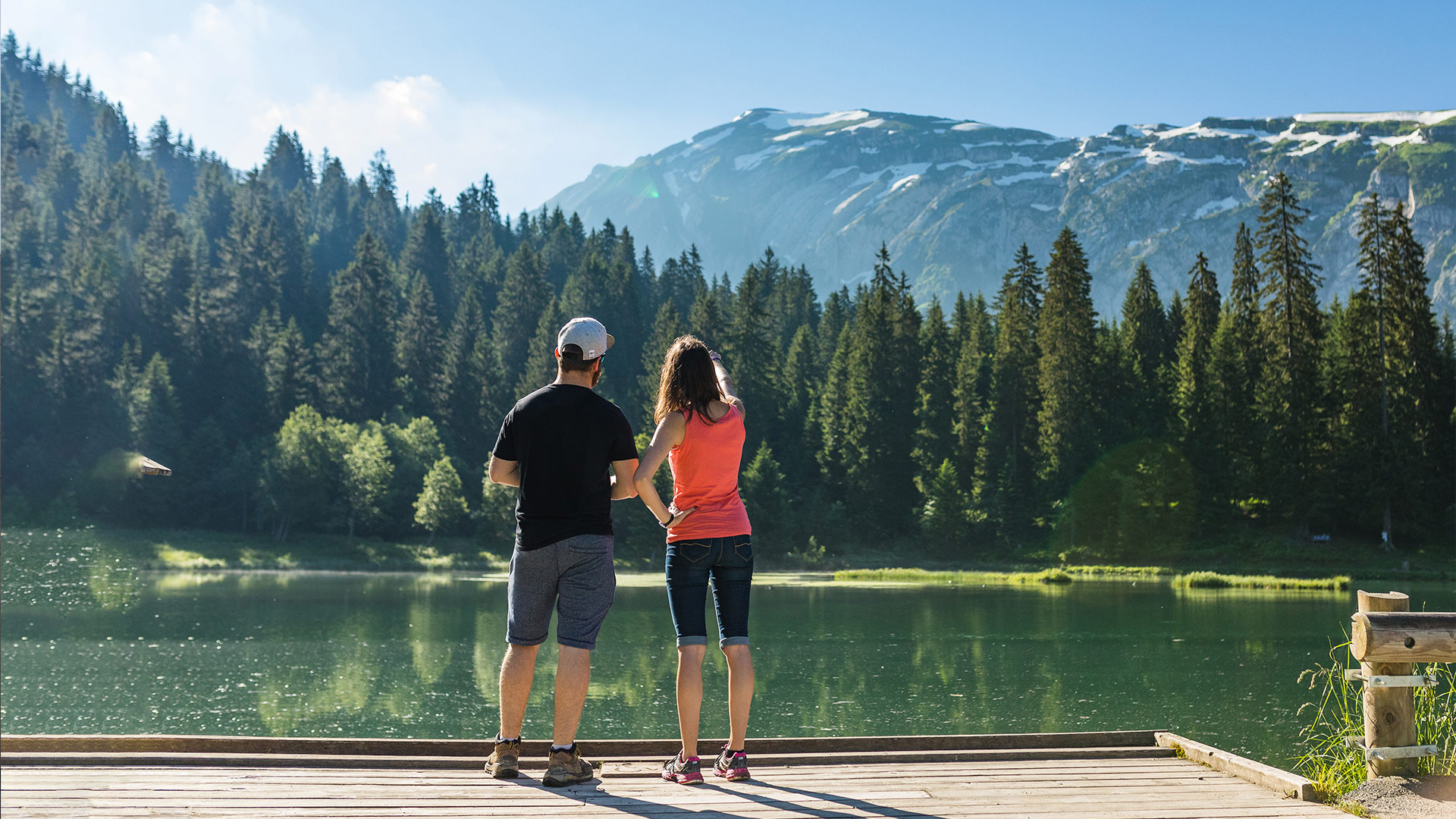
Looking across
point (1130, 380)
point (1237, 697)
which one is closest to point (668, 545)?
point (1237, 697)

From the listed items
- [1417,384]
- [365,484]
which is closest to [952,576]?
[1417,384]

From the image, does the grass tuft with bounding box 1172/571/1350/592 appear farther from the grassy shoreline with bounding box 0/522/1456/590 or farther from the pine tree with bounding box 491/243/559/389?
the pine tree with bounding box 491/243/559/389

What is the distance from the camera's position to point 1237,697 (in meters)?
18.5

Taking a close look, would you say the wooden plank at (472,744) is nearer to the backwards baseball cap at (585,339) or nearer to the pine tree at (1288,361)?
the backwards baseball cap at (585,339)

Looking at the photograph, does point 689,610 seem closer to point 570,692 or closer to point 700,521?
point 700,521

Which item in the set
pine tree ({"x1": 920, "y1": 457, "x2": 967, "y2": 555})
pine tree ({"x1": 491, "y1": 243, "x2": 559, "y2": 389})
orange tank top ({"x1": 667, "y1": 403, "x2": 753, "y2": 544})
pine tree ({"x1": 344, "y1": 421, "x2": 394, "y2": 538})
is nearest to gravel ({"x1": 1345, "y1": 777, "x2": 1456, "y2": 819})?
orange tank top ({"x1": 667, "y1": 403, "x2": 753, "y2": 544})

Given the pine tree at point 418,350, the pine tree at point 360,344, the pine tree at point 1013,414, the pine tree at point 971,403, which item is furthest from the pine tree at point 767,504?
the pine tree at point 360,344

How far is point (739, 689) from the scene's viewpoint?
5934mm

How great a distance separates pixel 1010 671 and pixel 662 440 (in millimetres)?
17982

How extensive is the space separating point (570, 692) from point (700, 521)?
1.13 metres

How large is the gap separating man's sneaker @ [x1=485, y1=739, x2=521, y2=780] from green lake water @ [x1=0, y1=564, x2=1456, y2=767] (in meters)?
10.4

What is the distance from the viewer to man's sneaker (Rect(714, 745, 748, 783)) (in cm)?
577

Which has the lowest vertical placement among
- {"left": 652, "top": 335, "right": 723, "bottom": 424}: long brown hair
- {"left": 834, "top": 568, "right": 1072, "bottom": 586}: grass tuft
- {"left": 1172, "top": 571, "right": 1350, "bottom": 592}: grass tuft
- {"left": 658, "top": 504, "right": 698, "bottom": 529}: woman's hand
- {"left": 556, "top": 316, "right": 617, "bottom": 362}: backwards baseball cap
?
{"left": 834, "top": 568, "right": 1072, "bottom": 586}: grass tuft

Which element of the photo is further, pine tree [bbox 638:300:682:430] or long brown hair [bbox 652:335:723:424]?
pine tree [bbox 638:300:682:430]
